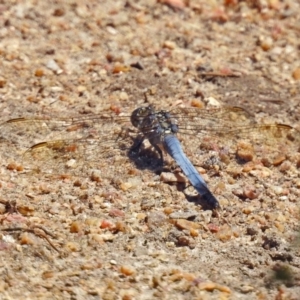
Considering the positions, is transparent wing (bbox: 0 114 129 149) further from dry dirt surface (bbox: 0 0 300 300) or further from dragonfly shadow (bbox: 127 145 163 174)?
dragonfly shadow (bbox: 127 145 163 174)

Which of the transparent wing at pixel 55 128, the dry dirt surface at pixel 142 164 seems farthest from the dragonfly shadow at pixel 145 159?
the transparent wing at pixel 55 128

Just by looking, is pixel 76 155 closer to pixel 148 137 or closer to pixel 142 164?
pixel 142 164

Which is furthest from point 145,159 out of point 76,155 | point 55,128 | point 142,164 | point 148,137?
point 55,128

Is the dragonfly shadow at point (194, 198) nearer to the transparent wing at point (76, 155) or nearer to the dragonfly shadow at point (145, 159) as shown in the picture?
the dragonfly shadow at point (145, 159)

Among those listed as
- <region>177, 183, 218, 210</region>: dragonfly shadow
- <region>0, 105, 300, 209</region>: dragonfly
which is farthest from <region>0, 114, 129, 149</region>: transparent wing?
<region>177, 183, 218, 210</region>: dragonfly shadow

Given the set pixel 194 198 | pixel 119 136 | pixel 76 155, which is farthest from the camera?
pixel 119 136
